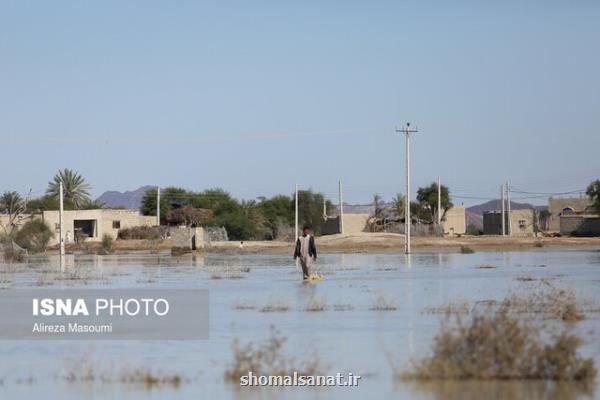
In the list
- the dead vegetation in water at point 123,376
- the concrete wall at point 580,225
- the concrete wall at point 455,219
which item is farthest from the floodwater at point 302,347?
the concrete wall at point 455,219

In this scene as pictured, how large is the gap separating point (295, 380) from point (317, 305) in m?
9.60

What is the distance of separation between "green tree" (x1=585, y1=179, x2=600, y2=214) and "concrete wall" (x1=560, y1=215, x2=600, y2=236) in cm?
269

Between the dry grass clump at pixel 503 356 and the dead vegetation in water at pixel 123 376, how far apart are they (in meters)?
3.24

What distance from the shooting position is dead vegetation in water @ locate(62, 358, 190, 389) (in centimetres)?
1396

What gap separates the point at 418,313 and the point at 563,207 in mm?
98831

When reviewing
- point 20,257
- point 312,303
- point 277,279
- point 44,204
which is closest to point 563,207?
point 44,204

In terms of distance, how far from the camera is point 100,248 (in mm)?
79312

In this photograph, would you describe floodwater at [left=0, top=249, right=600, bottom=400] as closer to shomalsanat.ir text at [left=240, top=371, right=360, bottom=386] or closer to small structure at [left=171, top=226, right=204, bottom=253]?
shomalsanat.ir text at [left=240, top=371, right=360, bottom=386]

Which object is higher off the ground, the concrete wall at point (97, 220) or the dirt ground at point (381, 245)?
the concrete wall at point (97, 220)

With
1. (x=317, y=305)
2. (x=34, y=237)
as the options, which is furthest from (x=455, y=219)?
(x=317, y=305)

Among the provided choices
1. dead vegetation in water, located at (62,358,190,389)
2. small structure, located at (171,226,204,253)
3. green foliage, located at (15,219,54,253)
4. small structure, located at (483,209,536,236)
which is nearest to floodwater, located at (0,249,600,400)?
dead vegetation in water, located at (62,358,190,389)

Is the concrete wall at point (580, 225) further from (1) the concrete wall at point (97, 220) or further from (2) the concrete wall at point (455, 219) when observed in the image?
(1) the concrete wall at point (97, 220)

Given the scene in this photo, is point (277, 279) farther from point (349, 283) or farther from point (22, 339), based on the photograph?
point (22, 339)

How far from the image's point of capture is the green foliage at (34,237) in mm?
77562
